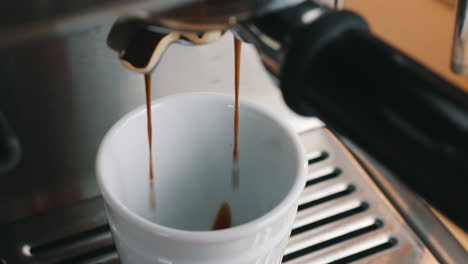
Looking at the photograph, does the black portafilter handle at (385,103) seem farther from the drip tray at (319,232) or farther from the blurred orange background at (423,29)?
the blurred orange background at (423,29)

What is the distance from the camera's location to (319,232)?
488 millimetres

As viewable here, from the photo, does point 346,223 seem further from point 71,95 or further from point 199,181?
point 71,95

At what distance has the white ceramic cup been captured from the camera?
351 millimetres

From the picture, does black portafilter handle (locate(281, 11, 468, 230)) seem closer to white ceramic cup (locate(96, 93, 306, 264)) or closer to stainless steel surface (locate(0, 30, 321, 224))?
white ceramic cup (locate(96, 93, 306, 264))

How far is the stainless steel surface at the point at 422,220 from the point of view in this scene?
48cm

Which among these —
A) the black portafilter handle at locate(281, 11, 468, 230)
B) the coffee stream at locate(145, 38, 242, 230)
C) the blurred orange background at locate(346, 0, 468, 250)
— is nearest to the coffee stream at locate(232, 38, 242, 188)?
the coffee stream at locate(145, 38, 242, 230)

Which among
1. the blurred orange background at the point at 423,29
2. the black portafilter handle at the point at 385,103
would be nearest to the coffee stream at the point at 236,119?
the black portafilter handle at the point at 385,103

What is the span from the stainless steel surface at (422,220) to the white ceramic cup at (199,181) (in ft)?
0.26

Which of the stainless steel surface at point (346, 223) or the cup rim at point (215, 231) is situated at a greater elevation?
the cup rim at point (215, 231)

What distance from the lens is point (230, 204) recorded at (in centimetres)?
49

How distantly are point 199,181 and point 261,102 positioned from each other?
0.12m

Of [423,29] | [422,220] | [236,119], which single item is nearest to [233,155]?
[236,119]

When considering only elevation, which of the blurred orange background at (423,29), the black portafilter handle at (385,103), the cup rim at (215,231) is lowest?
the blurred orange background at (423,29)

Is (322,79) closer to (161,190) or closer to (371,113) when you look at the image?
(371,113)
